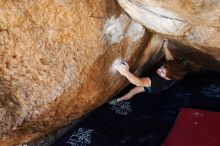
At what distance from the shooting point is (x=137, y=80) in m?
3.82

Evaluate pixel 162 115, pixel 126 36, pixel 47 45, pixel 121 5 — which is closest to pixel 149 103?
pixel 162 115

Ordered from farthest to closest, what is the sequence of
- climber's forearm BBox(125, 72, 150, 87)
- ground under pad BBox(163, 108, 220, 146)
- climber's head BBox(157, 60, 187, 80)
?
climber's head BBox(157, 60, 187, 80) < climber's forearm BBox(125, 72, 150, 87) < ground under pad BBox(163, 108, 220, 146)

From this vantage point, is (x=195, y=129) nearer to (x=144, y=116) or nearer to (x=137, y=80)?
(x=144, y=116)

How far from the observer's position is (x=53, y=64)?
302 cm

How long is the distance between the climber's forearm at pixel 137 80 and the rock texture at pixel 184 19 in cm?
52

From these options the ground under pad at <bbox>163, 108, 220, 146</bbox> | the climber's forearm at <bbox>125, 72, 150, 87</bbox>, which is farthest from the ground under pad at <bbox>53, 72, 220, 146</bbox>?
the climber's forearm at <bbox>125, 72, 150, 87</bbox>

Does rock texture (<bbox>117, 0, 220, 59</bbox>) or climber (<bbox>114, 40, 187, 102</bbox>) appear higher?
rock texture (<bbox>117, 0, 220, 59</bbox>)

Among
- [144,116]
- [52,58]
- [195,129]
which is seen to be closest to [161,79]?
[144,116]

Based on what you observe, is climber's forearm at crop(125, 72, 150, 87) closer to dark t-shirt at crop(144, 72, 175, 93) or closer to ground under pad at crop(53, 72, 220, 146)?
dark t-shirt at crop(144, 72, 175, 93)

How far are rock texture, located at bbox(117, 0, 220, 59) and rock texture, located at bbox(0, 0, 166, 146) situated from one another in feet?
0.54

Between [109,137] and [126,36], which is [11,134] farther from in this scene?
[126,36]

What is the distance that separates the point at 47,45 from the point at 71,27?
10.1 inches

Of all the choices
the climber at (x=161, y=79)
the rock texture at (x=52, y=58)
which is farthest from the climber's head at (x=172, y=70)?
the rock texture at (x=52, y=58)

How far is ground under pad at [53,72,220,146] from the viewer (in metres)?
3.60
